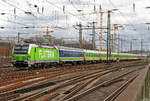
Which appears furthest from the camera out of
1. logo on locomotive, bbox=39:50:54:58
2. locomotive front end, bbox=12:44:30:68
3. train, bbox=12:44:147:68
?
logo on locomotive, bbox=39:50:54:58

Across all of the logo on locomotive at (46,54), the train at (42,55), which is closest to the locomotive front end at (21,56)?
the train at (42,55)

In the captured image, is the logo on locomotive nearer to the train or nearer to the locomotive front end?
the train

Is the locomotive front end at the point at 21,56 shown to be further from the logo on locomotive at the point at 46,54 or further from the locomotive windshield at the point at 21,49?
the logo on locomotive at the point at 46,54

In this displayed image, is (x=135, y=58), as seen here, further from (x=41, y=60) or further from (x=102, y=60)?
(x=41, y=60)

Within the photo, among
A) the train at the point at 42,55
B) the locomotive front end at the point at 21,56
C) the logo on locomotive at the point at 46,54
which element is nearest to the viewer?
the locomotive front end at the point at 21,56

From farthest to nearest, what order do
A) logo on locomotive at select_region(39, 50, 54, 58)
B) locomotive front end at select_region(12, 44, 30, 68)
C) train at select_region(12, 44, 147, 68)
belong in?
1. logo on locomotive at select_region(39, 50, 54, 58)
2. train at select_region(12, 44, 147, 68)
3. locomotive front end at select_region(12, 44, 30, 68)

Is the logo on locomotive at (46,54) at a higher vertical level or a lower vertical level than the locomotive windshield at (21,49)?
lower

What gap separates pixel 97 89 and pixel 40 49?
12234mm

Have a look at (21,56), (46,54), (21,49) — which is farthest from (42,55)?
(21,56)

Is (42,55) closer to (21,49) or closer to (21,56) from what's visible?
(21,49)

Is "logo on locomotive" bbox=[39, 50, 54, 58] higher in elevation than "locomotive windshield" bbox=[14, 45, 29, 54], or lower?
lower

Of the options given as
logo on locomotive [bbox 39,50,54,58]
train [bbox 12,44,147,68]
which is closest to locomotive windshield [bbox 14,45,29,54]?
train [bbox 12,44,147,68]

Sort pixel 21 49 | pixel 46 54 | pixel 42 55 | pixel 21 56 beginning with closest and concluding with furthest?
1. pixel 21 56
2. pixel 21 49
3. pixel 42 55
4. pixel 46 54

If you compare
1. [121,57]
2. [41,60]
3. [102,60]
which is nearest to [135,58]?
[121,57]
